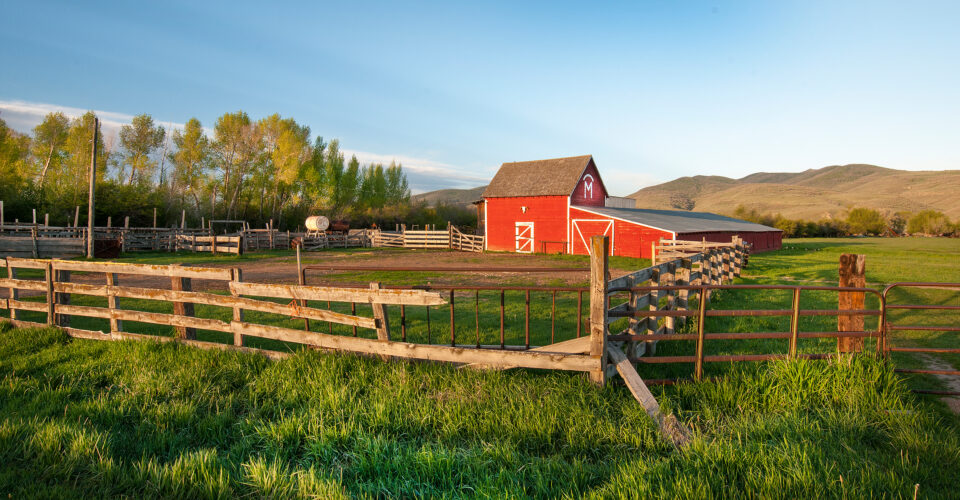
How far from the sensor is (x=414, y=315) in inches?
425

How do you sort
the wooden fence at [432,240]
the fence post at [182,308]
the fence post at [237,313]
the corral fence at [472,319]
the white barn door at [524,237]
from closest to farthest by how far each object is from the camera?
the corral fence at [472,319] < the fence post at [237,313] < the fence post at [182,308] < the white barn door at [524,237] < the wooden fence at [432,240]

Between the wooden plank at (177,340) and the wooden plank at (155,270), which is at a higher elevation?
the wooden plank at (155,270)

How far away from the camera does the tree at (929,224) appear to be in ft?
223

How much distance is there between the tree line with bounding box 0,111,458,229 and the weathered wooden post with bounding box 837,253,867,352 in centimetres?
4277

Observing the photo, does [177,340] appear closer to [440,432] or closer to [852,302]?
[440,432]

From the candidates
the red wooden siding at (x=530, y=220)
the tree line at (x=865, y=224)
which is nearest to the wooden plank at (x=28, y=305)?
the red wooden siding at (x=530, y=220)

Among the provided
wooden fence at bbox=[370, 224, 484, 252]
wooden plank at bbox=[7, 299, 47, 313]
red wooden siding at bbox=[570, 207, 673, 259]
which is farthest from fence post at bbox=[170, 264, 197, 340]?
wooden fence at bbox=[370, 224, 484, 252]

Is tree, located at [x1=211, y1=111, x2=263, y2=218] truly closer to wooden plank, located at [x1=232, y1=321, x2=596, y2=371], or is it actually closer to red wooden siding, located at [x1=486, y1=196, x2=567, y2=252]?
red wooden siding, located at [x1=486, y1=196, x2=567, y2=252]

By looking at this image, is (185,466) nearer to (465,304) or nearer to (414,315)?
(414,315)

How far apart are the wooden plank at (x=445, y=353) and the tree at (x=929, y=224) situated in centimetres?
9098

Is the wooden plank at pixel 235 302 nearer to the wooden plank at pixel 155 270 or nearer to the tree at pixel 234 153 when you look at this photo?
the wooden plank at pixel 155 270

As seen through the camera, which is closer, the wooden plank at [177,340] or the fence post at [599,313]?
the fence post at [599,313]

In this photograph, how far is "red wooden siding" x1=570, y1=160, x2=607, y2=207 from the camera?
35.2 meters

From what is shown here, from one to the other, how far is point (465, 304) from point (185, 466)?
9.25 m
